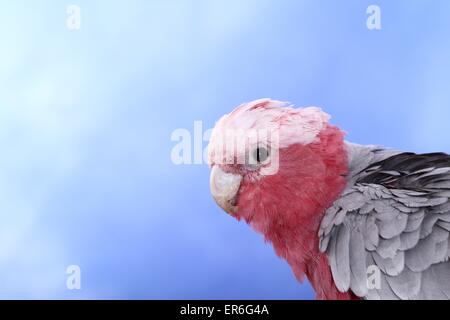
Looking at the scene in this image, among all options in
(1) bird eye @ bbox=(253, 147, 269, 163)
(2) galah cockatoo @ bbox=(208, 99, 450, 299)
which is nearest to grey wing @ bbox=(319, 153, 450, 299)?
(2) galah cockatoo @ bbox=(208, 99, 450, 299)

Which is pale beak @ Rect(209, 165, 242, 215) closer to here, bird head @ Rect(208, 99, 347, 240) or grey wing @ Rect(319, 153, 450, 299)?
bird head @ Rect(208, 99, 347, 240)

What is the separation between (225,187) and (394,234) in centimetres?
46

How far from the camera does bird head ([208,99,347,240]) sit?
53.5 inches

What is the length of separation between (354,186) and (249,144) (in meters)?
0.30

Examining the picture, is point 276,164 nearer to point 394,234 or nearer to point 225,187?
point 225,187

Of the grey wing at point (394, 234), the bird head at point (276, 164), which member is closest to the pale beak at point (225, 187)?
the bird head at point (276, 164)

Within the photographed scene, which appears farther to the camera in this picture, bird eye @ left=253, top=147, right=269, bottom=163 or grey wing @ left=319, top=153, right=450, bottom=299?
bird eye @ left=253, top=147, right=269, bottom=163

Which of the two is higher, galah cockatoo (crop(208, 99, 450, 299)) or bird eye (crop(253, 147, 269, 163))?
bird eye (crop(253, 147, 269, 163))

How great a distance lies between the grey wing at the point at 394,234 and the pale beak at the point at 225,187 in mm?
253

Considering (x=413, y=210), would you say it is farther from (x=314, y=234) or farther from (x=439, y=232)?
(x=314, y=234)

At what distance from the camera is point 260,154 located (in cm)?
137

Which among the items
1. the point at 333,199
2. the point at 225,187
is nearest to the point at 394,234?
the point at 333,199

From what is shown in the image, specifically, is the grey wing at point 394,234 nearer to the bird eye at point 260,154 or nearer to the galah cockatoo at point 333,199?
the galah cockatoo at point 333,199
